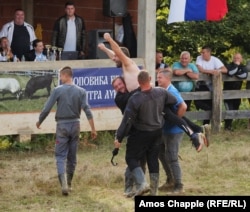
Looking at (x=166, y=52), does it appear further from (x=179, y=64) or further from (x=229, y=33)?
(x=179, y=64)

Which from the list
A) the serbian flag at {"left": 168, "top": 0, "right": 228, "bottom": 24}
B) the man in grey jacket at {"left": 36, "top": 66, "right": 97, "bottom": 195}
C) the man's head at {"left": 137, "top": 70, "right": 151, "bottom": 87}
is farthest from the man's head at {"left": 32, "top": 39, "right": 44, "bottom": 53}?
the man's head at {"left": 137, "top": 70, "right": 151, "bottom": 87}

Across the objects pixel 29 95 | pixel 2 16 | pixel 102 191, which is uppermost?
pixel 2 16

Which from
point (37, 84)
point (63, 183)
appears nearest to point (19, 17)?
point (37, 84)

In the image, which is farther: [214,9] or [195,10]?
[214,9]

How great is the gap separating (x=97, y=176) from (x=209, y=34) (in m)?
10.7

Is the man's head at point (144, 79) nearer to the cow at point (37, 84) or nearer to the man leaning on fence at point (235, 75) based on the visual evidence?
the cow at point (37, 84)

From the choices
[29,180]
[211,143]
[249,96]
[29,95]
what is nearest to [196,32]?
[249,96]

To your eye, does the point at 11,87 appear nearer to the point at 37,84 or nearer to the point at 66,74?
the point at 37,84

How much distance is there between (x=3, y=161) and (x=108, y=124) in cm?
257

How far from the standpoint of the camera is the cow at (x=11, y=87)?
15906 mm

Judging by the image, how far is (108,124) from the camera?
17156 mm

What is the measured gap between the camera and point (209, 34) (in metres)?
23.7

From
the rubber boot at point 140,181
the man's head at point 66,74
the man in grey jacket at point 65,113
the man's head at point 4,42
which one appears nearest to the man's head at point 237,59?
the man's head at point 4,42

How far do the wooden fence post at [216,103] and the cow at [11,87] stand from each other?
4252 mm
